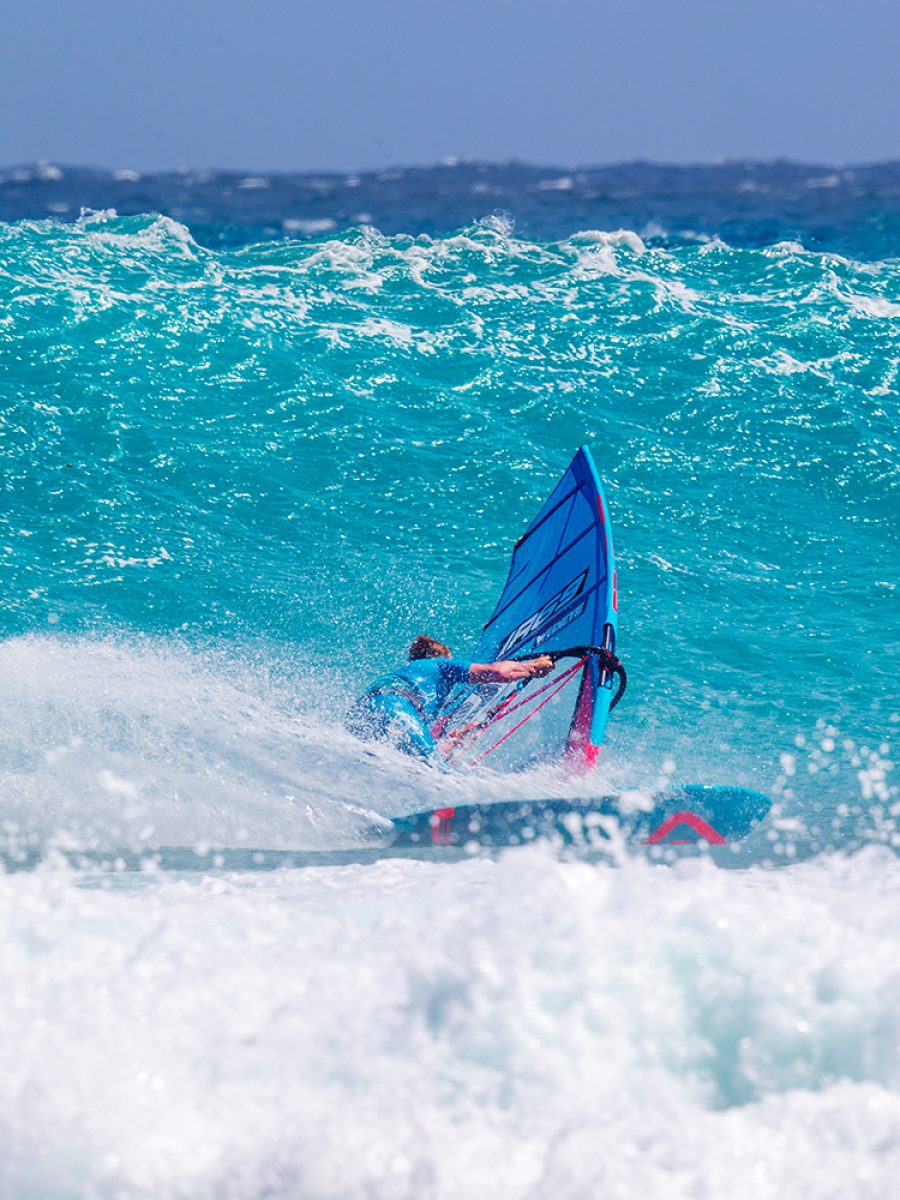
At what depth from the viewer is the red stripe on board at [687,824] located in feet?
18.4

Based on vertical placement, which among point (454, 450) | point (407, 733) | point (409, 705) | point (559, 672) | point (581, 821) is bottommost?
point (581, 821)

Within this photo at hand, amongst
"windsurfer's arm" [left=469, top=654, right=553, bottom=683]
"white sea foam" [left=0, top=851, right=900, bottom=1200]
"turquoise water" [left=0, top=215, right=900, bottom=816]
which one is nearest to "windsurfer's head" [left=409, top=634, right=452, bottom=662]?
"windsurfer's arm" [left=469, top=654, right=553, bottom=683]

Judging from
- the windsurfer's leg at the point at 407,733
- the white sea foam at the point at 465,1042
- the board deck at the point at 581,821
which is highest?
the white sea foam at the point at 465,1042

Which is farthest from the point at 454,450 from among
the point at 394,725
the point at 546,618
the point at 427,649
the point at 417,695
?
the point at 394,725

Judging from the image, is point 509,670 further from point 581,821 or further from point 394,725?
point 581,821

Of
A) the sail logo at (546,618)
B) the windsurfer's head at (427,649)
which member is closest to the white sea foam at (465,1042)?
the windsurfer's head at (427,649)

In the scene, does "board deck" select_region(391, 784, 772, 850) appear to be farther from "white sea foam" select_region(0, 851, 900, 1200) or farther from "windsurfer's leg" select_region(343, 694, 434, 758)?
"white sea foam" select_region(0, 851, 900, 1200)

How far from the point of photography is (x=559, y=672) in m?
6.47

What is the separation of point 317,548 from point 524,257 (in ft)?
26.5

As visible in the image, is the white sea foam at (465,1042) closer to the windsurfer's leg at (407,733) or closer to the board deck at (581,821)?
the board deck at (581,821)

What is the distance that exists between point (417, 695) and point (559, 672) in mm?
843

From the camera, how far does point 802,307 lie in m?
15.7

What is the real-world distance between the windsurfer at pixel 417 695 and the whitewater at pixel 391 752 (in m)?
0.18

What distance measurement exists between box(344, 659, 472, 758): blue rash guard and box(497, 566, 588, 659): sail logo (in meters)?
0.88
